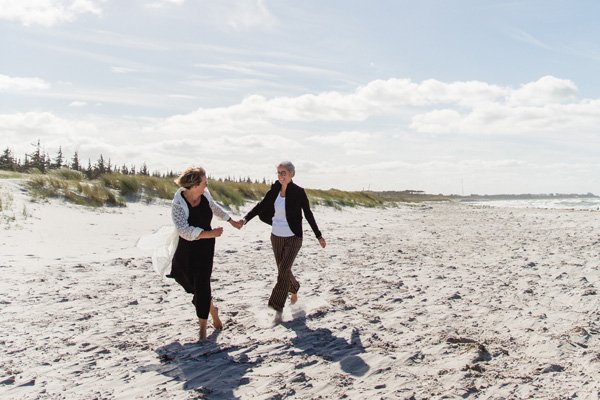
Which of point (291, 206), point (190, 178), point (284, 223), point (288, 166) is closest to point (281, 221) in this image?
point (284, 223)

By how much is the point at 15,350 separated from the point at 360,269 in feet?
21.0

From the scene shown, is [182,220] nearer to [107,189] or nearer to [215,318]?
[215,318]

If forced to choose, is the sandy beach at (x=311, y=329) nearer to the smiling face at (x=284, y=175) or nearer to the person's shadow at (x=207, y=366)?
the person's shadow at (x=207, y=366)

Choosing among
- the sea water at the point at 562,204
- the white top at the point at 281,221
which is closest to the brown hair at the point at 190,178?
the white top at the point at 281,221

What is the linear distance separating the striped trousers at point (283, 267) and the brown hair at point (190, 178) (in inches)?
62.9

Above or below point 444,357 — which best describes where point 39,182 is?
above

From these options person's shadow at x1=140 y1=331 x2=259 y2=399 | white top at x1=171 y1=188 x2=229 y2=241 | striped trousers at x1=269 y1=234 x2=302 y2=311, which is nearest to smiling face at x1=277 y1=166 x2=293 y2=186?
striped trousers at x1=269 y1=234 x2=302 y2=311

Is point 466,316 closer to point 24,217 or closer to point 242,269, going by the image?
point 242,269

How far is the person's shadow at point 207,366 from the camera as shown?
4.42 meters

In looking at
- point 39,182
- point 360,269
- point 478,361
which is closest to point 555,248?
point 360,269

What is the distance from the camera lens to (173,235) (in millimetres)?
5789

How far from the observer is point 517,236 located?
1728 centimetres

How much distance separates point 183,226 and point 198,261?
0.46 m

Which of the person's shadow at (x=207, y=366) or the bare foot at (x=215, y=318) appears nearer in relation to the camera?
Result: the person's shadow at (x=207, y=366)
